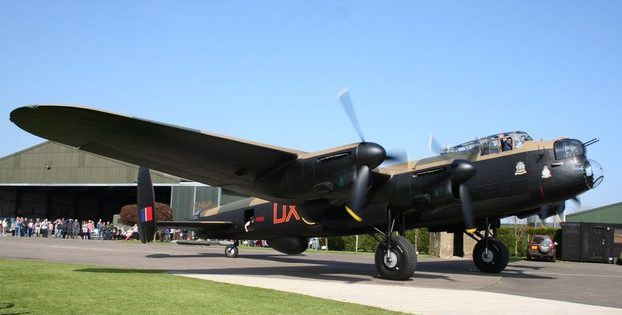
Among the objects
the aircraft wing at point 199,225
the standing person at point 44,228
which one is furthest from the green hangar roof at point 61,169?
the aircraft wing at point 199,225

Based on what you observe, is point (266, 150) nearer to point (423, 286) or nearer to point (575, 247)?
point (423, 286)

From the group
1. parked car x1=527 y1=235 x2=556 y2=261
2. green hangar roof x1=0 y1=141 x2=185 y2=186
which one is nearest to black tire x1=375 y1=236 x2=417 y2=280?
parked car x1=527 y1=235 x2=556 y2=261

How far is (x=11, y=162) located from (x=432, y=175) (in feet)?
195

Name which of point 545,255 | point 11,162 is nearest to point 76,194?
point 11,162

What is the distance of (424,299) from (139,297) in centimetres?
549

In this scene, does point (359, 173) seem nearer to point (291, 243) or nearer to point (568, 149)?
point (568, 149)

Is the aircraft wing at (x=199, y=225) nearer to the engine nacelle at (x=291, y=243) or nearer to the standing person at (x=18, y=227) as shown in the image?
the engine nacelle at (x=291, y=243)

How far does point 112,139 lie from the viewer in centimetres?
1352

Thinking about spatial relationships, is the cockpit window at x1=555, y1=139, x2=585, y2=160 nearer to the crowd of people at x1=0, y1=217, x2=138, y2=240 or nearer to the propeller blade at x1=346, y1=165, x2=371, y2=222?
the propeller blade at x1=346, y1=165, x2=371, y2=222

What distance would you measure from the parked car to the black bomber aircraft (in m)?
13.6

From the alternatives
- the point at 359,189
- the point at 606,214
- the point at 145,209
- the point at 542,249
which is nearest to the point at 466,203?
the point at 359,189

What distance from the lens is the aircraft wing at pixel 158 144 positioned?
1209 cm

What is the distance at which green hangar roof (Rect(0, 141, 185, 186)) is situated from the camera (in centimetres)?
5828

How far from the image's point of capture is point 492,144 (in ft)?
54.8
